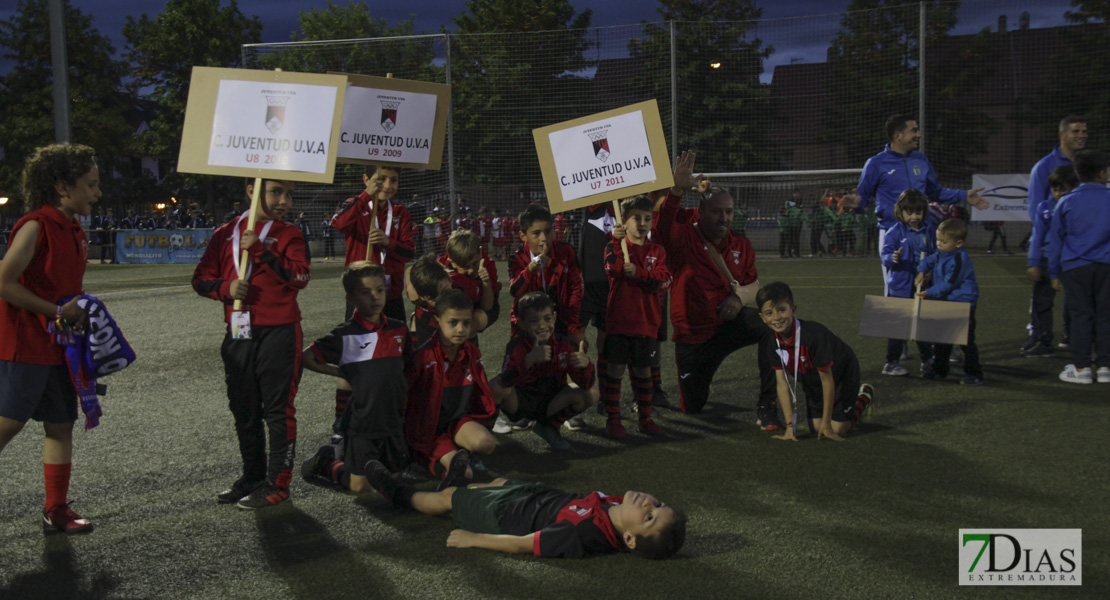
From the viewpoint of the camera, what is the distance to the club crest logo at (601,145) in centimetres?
579

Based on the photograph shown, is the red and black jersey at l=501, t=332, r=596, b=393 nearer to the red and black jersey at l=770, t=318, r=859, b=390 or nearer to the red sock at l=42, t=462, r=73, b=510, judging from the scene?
the red and black jersey at l=770, t=318, r=859, b=390

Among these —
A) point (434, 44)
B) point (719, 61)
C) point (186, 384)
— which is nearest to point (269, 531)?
point (186, 384)

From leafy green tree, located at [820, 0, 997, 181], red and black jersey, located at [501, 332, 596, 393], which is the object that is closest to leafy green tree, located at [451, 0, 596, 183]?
leafy green tree, located at [820, 0, 997, 181]

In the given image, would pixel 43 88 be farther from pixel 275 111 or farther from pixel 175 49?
pixel 275 111

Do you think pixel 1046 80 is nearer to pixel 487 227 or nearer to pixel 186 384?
pixel 487 227

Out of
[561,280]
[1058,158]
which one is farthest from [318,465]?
[1058,158]

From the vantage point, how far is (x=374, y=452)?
4426mm

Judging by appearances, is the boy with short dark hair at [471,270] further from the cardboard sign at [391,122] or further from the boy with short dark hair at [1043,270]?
the boy with short dark hair at [1043,270]

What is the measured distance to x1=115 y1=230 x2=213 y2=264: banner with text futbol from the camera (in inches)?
1000

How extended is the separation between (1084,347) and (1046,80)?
60.4ft

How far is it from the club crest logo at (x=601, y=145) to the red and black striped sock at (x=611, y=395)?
1.46 metres

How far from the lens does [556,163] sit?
5922 millimetres

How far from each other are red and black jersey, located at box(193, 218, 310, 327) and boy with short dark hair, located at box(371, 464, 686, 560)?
4.28 ft

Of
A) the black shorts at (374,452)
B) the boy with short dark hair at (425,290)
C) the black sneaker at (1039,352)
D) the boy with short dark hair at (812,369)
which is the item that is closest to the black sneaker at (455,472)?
the black shorts at (374,452)
